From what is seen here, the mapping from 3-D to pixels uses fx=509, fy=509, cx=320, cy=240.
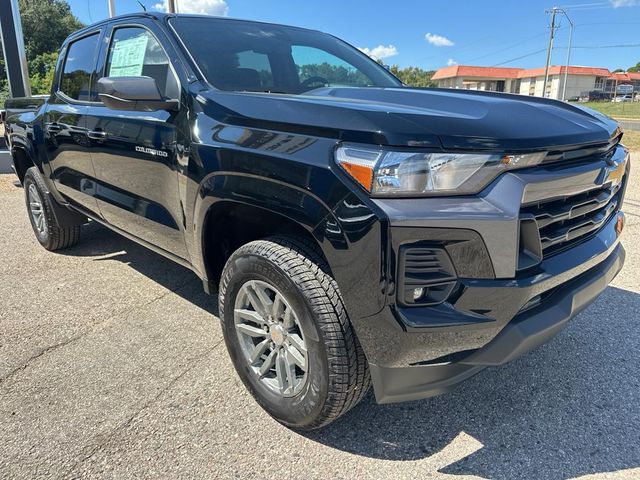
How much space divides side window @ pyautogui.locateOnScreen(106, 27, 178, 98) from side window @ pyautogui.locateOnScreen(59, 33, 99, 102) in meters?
0.32

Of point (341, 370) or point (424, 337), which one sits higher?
point (424, 337)

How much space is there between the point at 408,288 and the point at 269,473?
98cm

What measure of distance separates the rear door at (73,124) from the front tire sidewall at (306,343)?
1.84 metres

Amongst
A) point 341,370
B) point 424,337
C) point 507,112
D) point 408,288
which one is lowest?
point 341,370

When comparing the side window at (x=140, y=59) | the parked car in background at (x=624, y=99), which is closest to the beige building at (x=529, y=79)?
the parked car in background at (x=624, y=99)

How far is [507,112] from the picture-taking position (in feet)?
6.48

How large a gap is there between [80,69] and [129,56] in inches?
37.2

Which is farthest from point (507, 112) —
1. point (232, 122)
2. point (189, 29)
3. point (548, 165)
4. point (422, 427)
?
point (189, 29)

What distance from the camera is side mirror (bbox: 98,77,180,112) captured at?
2.54 meters

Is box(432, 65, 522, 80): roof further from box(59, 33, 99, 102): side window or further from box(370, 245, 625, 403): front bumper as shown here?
box(370, 245, 625, 403): front bumper

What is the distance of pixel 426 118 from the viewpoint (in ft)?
5.90

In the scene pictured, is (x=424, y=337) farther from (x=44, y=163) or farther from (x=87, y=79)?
(x=44, y=163)

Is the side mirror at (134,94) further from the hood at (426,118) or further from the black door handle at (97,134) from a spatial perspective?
Answer: the black door handle at (97,134)

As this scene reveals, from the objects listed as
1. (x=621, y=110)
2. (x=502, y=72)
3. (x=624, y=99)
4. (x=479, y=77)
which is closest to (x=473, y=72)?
(x=479, y=77)
